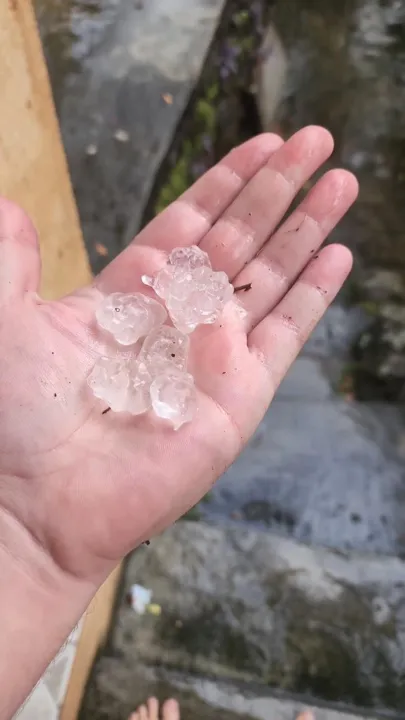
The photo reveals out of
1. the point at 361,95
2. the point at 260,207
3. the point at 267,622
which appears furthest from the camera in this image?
the point at 361,95

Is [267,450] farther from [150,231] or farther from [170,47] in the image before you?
[170,47]

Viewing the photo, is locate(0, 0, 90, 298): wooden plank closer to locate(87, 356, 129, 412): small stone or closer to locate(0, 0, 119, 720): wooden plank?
locate(0, 0, 119, 720): wooden plank

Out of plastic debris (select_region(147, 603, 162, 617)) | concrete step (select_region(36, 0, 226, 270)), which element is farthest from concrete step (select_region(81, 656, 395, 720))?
concrete step (select_region(36, 0, 226, 270))

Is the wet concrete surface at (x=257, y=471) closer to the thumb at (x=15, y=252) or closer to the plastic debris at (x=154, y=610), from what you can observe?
the plastic debris at (x=154, y=610)

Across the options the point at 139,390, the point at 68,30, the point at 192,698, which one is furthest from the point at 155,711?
the point at 68,30

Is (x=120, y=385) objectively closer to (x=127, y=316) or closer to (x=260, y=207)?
(x=127, y=316)

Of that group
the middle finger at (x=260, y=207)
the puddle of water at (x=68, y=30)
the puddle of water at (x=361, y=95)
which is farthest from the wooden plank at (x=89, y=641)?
the puddle of water at (x=361, y=95)

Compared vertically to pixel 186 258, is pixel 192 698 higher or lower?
lower
